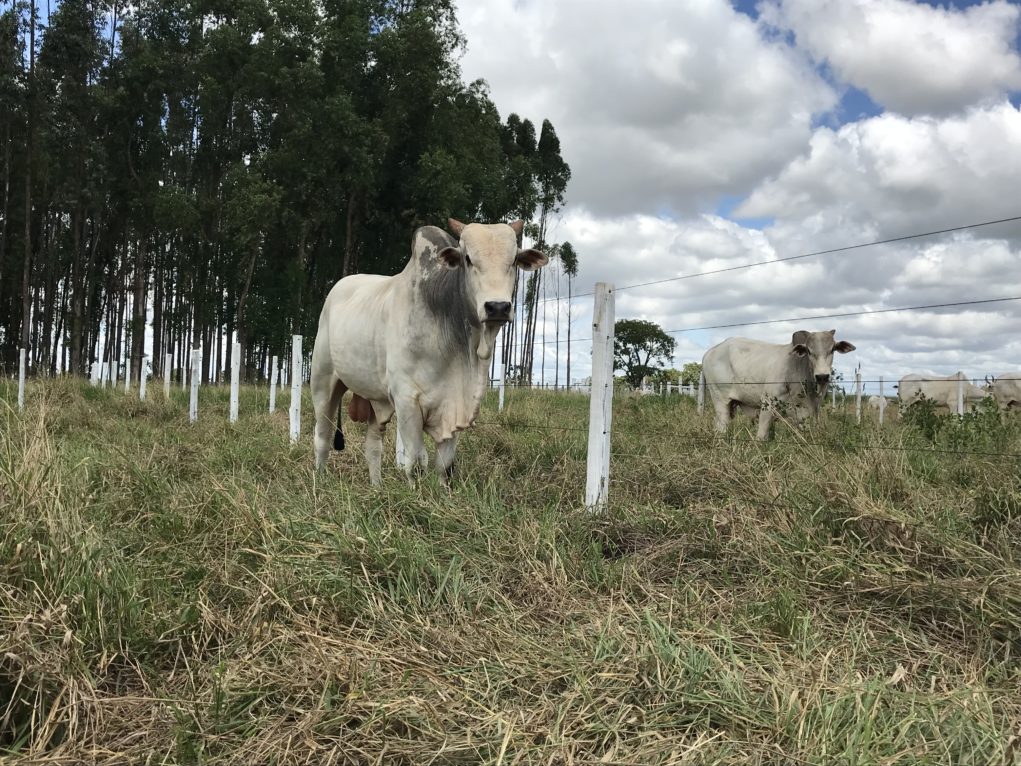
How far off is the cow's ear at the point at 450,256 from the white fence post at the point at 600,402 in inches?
36.2

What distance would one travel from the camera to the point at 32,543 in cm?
274

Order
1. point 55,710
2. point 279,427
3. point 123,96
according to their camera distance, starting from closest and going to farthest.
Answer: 1. point 55,710
2. point 279,427
3. point 123,96

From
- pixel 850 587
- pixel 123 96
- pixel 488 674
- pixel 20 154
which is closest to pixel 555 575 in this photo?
pixel 488 674

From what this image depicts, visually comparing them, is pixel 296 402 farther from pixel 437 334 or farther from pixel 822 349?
pixel 822 349

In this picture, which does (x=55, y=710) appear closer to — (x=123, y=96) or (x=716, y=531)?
(x=716, y=531)

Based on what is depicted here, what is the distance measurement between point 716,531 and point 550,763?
1.98 m

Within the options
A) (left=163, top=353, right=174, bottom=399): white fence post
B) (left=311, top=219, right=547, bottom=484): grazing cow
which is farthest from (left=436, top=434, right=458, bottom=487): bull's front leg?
(left=163, top=353, right=174, bottom=399): white fence post

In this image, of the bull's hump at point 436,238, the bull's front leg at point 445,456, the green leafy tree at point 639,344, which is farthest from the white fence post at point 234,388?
the green leafy tree at point 639,344

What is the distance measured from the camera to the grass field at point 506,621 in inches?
80.7

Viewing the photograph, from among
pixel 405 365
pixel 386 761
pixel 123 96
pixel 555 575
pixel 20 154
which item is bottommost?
pixel 386 761

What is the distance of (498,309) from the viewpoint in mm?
4168

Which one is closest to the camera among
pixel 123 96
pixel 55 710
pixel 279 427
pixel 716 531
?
pixel 55 710

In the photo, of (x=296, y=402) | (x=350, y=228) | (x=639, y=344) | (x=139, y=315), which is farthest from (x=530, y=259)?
(x=639, y=344)

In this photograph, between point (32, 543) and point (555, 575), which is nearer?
point (32, 543)
